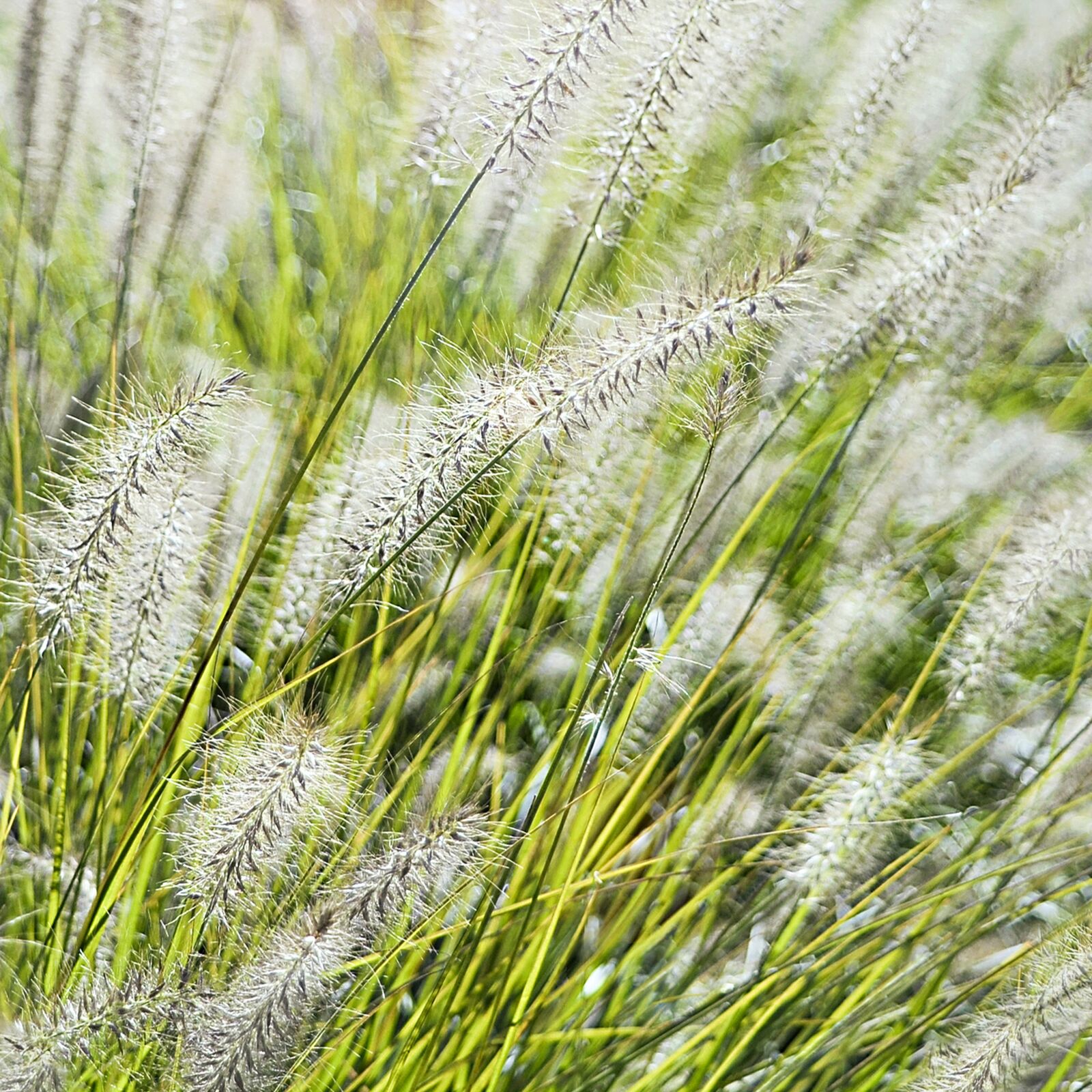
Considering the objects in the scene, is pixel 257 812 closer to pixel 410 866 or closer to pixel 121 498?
pixel 410 866

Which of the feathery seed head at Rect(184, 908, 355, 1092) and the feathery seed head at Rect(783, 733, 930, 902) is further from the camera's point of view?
the feathery seed head at Rect(783, 733, 930, 902)

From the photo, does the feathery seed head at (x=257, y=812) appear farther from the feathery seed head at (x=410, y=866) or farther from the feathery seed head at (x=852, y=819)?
the feathery seed head at (x=852, y=819)

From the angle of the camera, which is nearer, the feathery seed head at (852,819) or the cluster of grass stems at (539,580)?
the cluster of grass stems at (539,580)

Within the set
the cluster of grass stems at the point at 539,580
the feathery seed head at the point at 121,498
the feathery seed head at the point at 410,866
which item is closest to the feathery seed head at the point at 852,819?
the cluster of grass stems at the point at 539,580

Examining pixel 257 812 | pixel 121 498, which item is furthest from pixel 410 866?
pixel 121 498

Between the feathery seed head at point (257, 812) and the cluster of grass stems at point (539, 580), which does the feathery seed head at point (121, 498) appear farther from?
the feathery seed head at point (257, 812)

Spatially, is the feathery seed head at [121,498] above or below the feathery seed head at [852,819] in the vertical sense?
above

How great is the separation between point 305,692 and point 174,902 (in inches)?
13.0

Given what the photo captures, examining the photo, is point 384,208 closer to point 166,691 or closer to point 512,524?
point 512,524

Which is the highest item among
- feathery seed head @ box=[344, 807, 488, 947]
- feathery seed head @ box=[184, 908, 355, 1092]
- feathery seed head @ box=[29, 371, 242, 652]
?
feathery seed head @ box=[29, 371, 242, 652]

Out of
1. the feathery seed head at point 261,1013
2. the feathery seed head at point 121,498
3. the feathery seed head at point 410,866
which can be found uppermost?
the feathery seed head at point 121,498

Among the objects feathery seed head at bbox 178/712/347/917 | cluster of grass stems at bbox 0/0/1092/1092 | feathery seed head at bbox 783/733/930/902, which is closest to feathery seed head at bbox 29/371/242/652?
cluster of grass stems at bbox 0/0/1092/1092

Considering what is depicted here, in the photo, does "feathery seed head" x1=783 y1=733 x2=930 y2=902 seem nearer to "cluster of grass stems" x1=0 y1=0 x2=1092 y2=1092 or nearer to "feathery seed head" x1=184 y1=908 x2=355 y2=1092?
"cluster of grass stems" x1=0 y1=0 x2=1092 y2=1092

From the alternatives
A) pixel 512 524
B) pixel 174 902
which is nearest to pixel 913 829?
pixel 512 524
